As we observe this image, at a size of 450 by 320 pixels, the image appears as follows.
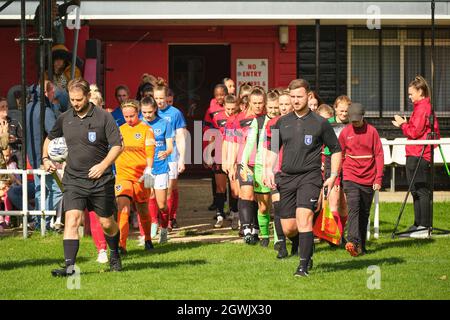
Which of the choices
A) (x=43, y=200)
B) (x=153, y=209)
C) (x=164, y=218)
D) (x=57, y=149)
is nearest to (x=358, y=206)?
(x=164, y=218)

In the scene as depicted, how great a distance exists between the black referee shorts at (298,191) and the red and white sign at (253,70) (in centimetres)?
1044

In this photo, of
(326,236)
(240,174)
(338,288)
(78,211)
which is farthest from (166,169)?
(338,288)

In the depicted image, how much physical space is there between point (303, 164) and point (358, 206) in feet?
6.76

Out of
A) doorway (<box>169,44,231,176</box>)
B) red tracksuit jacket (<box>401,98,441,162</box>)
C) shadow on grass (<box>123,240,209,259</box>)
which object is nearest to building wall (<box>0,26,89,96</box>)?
doorway (<box>169,44,231,176</box>)

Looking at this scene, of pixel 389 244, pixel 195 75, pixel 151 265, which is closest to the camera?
pixel 151 265

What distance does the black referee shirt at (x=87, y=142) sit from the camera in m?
10.9

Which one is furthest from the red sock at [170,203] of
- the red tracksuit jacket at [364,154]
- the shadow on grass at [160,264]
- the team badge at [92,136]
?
the team badge at [92,136]

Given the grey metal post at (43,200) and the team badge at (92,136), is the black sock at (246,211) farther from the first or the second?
the team badge at (92,136)

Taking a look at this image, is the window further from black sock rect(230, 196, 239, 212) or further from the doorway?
black sock rect(230, 196, 239, 212)

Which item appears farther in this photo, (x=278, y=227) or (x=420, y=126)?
(x=420, y=126)

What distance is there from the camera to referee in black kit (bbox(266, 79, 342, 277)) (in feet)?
35.4

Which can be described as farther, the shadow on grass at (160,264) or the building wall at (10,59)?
the building wall at (10,59)

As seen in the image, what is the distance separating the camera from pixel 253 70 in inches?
844

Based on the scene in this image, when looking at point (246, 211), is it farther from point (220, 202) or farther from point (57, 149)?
point (57, 149)
